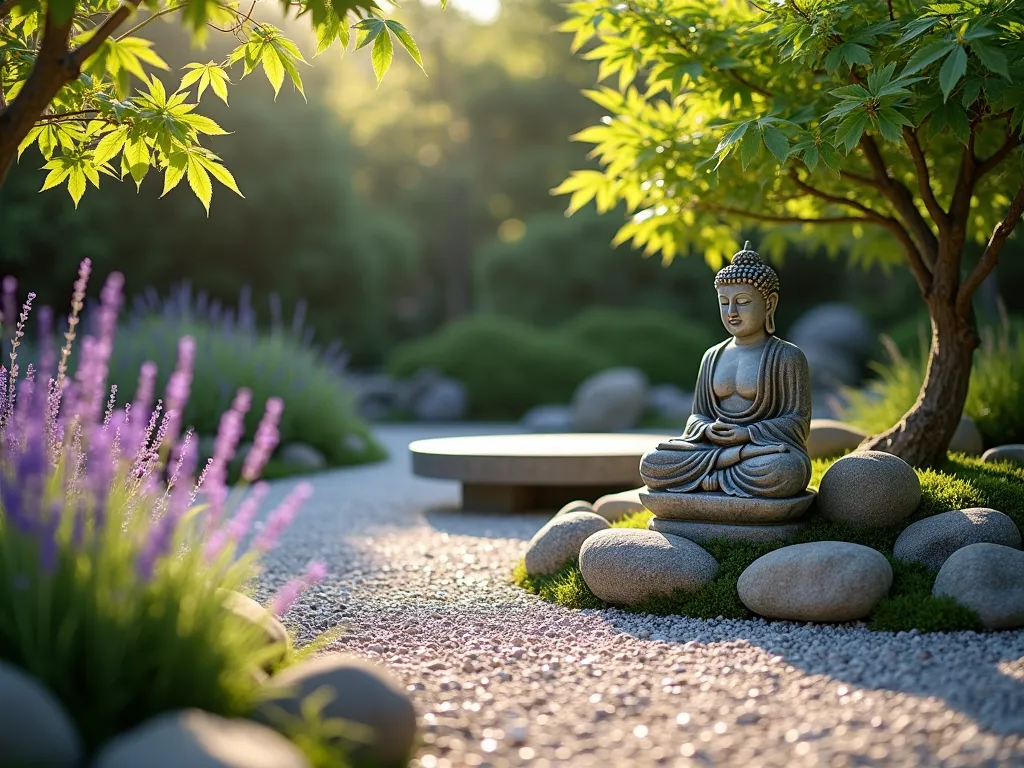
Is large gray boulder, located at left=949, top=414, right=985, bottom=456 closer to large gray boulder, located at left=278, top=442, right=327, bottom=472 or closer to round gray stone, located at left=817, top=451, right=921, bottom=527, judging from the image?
round gray stone, located at left=817, top=451, right=921, bottom=527

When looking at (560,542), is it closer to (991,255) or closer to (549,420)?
(991,255)

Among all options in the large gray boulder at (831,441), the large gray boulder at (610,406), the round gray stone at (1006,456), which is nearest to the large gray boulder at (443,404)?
the large gray boulder at (610,406)

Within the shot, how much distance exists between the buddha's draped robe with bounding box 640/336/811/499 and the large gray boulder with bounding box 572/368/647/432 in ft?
32.3

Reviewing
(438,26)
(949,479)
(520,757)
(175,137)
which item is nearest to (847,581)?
(949,479)

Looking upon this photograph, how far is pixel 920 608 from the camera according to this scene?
12.7ft

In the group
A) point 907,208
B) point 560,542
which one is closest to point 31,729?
point 560,542

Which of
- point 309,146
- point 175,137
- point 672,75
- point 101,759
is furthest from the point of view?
point 309,146

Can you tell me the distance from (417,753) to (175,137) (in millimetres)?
2314

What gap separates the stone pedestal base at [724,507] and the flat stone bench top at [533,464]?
2.48m

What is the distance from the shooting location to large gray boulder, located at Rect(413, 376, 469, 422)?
16953mm

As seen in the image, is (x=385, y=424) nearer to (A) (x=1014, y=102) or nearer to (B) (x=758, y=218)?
(B) (x=758, y=218)

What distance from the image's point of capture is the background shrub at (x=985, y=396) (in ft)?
23.0

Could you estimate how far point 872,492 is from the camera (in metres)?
4.61

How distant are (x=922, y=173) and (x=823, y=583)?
87.8 inches
